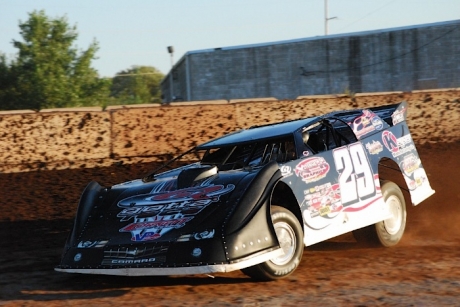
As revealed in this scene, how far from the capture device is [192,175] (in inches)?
288

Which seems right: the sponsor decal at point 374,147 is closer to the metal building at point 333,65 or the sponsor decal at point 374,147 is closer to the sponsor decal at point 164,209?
the sponsor decal at point 164,209

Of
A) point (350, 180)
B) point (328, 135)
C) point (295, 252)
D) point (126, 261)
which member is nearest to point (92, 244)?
point (126, 261)

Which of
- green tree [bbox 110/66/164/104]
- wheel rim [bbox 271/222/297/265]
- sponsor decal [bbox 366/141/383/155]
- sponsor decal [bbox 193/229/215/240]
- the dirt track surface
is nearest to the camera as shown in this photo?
the dirt track surface

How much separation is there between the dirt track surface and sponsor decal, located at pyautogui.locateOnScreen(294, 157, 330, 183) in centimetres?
87

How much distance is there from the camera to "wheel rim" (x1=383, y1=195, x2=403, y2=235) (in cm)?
861

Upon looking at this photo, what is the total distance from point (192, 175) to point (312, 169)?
1170mm

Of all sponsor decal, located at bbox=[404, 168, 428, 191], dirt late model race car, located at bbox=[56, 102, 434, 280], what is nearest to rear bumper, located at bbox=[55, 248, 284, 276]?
dirt late model race car, located at bbox=[56, 102, 434, 280]

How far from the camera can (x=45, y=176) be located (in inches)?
512

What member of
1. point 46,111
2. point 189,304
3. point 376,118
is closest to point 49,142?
point 46,111

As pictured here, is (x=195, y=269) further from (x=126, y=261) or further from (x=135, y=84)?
(x=135, y=84)

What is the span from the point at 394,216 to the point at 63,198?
5455 millimetres

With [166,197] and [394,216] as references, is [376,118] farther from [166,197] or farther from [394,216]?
[166,197]

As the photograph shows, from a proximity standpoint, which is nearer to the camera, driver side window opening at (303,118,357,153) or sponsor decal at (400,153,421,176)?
driver side window opening at (303,118,357,153)

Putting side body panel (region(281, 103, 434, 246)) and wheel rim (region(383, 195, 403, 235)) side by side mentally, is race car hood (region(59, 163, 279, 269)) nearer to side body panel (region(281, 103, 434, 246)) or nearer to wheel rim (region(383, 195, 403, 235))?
side body panel (region(281, 103, 434, 246))
